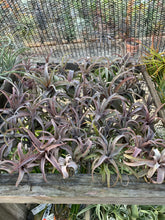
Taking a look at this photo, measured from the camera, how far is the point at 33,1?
154cm

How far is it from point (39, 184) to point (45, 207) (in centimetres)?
38

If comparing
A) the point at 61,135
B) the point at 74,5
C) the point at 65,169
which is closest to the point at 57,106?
the point at 61,135

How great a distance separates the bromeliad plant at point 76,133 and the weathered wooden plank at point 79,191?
0.03m

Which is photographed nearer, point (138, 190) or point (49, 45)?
point (138, 190)

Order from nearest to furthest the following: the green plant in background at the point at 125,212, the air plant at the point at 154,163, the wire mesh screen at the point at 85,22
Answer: the air plant at the point at 154,163, the green plant in background at the point at 125,212, the wire mesh screen at the point at 85,22

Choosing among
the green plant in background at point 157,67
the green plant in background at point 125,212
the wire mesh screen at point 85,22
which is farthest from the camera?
the wire mesh screen at point 85,22

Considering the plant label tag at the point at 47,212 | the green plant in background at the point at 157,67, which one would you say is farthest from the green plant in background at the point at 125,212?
the green plant in background at the point at 157,67

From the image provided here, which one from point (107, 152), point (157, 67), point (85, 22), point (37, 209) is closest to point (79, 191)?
point (107, 152)

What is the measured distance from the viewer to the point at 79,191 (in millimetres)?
628

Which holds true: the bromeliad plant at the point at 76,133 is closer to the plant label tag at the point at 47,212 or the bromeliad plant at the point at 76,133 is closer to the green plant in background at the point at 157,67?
the green plant in background at the point at 157,67

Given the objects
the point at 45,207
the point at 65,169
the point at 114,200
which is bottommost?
the point at 45,207

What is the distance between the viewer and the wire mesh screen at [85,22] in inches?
59.3

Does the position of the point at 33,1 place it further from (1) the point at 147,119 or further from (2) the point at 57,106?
(1) the point at 147,119

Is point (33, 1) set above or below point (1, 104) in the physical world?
above
